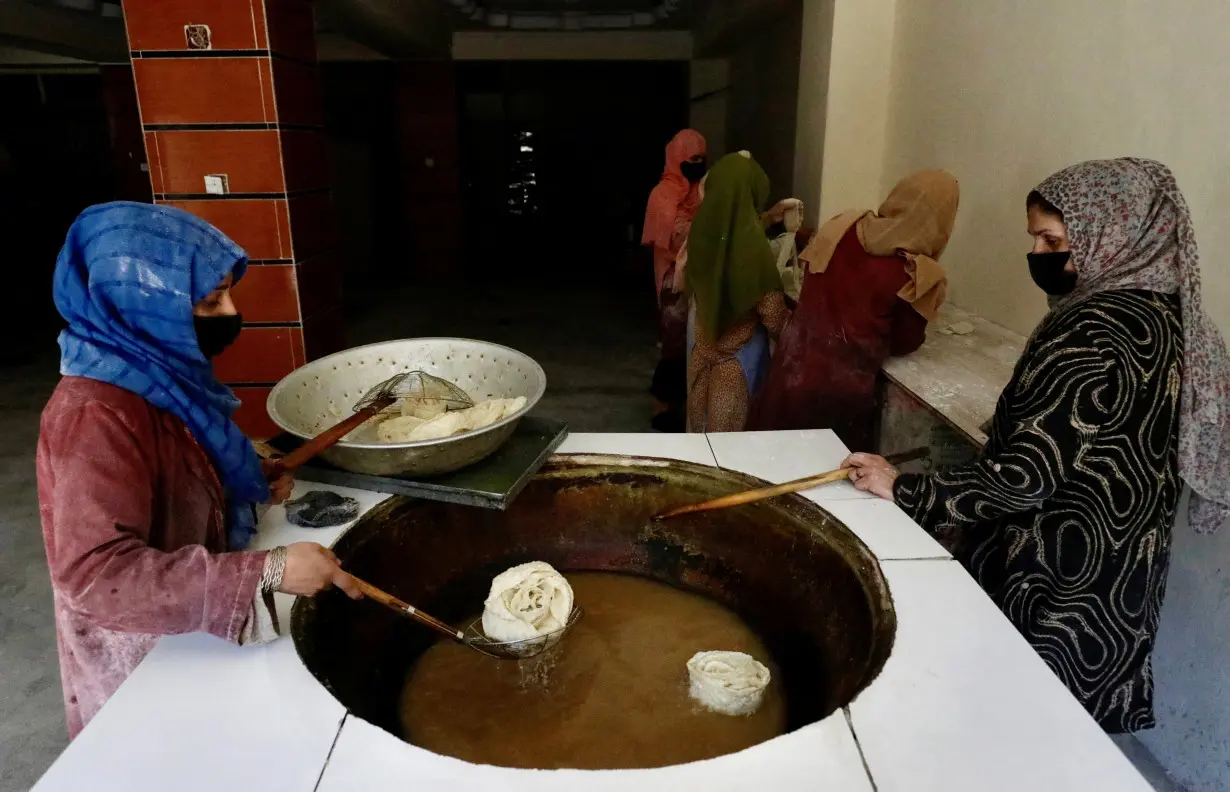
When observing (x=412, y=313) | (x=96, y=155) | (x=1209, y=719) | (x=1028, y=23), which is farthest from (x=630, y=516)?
(x=96, y=155)

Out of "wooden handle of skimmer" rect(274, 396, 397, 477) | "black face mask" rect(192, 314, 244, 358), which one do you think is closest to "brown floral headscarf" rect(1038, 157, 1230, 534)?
"wooden handle of skimmer" rect(274, 396, 397, 477)

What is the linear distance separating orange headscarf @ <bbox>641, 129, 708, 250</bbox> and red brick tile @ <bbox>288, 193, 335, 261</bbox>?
1811 millimetres

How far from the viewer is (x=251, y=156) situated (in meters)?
3.71

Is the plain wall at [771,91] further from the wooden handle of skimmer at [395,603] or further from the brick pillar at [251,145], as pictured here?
the wooden handle of skimmer at [395,603]

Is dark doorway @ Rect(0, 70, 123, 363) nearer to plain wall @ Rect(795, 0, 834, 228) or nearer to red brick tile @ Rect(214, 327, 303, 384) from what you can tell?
red brick tile @ Rect(214, 327, 303, 384)

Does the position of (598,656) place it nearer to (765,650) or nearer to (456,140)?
(765,650)

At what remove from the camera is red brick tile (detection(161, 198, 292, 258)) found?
3.76 metres

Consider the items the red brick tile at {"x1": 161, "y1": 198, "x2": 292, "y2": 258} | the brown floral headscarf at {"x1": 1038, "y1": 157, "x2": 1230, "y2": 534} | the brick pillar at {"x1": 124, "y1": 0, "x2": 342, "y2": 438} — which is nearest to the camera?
the brown floral headscarf at {"x1": 1038, "y1": 157, "x2": 1230, "y2": 534}

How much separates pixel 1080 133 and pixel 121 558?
103 inches

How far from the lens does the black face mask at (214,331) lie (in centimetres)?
120

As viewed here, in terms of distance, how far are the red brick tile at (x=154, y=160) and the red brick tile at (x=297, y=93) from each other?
1.98ft

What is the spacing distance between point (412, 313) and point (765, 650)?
5984 mm

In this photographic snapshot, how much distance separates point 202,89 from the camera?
141 inches

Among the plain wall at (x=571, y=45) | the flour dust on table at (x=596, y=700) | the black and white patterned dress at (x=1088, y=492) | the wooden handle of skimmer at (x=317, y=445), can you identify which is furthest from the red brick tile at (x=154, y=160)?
the plain wall at (x=571, y=45)
